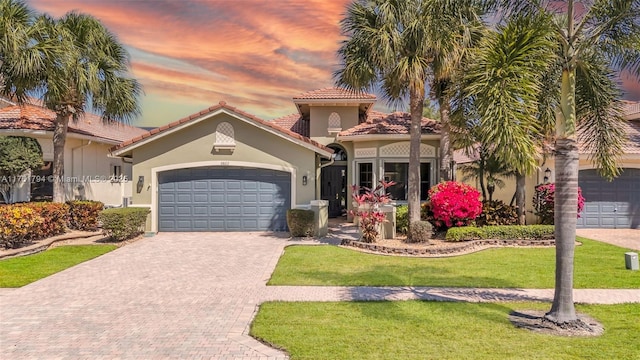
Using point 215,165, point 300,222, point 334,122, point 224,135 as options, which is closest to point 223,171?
point 215,165

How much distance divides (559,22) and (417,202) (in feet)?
27.5

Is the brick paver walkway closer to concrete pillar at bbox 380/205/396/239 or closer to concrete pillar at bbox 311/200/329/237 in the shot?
concrete pillar at bbox 311/200/329/237

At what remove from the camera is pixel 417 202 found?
14.4 metres

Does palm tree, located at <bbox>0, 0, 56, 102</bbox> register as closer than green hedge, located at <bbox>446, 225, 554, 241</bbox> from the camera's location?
Yes

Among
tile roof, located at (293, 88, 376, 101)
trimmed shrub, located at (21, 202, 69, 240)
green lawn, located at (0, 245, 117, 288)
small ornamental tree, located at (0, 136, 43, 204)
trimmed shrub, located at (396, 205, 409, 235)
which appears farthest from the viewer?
tile roof, located at (293, 88, 376, 101)

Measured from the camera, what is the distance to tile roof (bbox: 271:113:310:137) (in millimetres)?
23531

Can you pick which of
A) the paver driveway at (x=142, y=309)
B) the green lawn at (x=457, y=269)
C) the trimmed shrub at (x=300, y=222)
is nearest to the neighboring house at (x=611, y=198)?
the green lawn at (x=457, y=269)

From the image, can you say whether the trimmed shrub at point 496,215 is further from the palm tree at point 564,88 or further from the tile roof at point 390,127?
the palm tree at point 564,88

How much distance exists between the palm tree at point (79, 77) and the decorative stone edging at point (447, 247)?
11.1 m

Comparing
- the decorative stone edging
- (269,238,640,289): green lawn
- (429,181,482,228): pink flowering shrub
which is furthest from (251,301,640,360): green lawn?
(429,181,482,228): pink flowering shrub

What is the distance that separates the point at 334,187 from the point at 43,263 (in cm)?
1407

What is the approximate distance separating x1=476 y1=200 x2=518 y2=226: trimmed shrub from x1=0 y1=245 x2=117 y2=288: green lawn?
13.6 m

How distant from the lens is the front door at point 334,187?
2211 cm

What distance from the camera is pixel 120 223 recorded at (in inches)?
572
